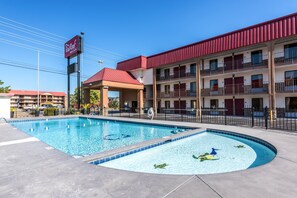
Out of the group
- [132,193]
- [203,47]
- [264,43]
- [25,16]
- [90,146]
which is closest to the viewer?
[132,193]

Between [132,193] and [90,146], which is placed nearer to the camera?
[132,193]

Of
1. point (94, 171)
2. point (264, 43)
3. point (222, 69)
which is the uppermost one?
point (264, 43)

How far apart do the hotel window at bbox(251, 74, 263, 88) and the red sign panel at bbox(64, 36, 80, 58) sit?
84.3 feet

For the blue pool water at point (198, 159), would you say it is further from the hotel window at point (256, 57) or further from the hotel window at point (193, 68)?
the hotel window at point (193, 68)

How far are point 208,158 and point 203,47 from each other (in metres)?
19.2

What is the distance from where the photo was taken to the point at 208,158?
6.52 metres

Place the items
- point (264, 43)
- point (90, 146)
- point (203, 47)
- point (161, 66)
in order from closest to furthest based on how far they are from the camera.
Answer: point (90, 146), point (264, 43), point (203, 47), point (161, 66)

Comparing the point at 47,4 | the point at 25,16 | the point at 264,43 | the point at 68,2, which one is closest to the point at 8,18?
the point at 25,16

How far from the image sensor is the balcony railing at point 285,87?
56.6 feet

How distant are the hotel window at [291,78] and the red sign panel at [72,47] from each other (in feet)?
93.1

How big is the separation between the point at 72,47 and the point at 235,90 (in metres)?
26.0

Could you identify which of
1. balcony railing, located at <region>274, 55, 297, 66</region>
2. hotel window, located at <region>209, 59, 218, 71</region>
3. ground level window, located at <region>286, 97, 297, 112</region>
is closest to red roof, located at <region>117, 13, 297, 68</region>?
hotel window, located at <region>209, 59, 218, 71</region>

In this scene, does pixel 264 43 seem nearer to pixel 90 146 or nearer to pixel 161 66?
pixel 161 66

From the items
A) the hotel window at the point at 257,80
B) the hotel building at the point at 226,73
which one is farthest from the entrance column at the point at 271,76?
the hotel window at the point at 257,80
